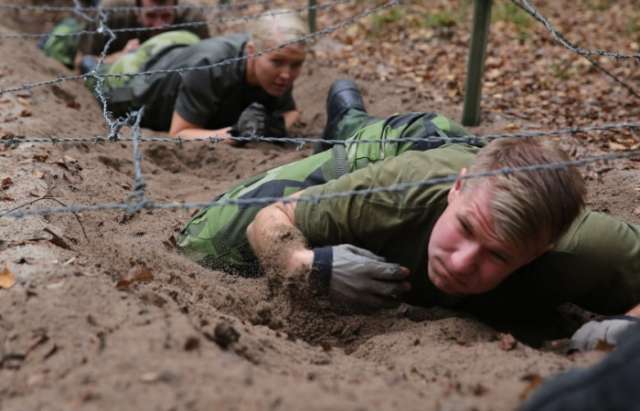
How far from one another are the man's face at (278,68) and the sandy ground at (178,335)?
1595 mm

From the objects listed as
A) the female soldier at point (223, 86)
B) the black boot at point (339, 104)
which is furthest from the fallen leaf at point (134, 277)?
the female soldier at point (223, 86)

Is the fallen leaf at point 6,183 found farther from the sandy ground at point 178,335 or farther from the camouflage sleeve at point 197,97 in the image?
the camouflage sleeve at point 197,97

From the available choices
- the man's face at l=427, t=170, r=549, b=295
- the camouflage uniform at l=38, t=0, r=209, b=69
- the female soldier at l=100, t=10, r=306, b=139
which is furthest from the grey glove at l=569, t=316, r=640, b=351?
the camouflage uniform at l=38, t=0, r=209, b=69

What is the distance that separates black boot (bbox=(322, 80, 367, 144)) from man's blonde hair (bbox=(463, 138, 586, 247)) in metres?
2.08

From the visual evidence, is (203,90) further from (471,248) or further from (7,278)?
(471,248)

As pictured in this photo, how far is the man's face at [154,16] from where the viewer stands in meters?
6.78

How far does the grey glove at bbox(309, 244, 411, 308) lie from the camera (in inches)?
101

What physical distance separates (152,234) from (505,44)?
5.09m

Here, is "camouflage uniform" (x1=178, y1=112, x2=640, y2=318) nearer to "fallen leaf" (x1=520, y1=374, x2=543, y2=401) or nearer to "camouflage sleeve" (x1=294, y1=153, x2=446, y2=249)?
"camouflage sleeve" (x1=294, y1=153, x2=446, y2=249)

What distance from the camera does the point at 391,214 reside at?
264cm

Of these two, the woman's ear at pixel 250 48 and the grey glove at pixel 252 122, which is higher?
the woman's ear at pixel 250 48

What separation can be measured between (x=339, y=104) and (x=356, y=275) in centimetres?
209

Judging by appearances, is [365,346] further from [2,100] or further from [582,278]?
[2,100]

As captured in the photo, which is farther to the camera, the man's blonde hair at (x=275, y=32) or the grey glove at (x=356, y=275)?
the man's blonde hair at (x=275, y=32)
